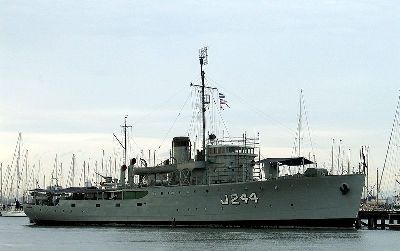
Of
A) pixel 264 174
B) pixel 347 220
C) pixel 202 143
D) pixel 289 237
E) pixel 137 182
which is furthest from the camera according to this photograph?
pixel 137 182

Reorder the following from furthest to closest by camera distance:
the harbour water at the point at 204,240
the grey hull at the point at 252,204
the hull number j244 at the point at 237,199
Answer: the hull number j244 at the point at 237,199, the grey hull at the point at 252,204, the harbour water at the point at 204,240

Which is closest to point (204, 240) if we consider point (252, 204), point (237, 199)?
point (252, 204)

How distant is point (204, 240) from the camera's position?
56812 mm

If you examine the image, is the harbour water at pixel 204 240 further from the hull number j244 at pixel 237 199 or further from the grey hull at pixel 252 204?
the hull number j244 at pixel 237 199

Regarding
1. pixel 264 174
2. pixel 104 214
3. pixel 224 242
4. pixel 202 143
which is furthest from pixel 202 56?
pixel 224 242

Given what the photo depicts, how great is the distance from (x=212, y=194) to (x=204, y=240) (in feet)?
41.9

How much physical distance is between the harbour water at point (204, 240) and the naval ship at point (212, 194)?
55.5 inches

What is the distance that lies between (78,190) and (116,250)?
1206 inches

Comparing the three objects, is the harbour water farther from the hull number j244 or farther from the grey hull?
the hull number j244

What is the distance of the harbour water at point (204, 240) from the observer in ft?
172

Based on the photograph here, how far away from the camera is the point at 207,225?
2768 inches

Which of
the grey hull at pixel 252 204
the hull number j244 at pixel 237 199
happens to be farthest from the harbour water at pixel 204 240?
the hull number j244 at pixel 237 199

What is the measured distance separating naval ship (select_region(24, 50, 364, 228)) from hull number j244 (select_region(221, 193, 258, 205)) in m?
0.09

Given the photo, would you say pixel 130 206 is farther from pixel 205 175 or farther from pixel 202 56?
pixel 202 56
